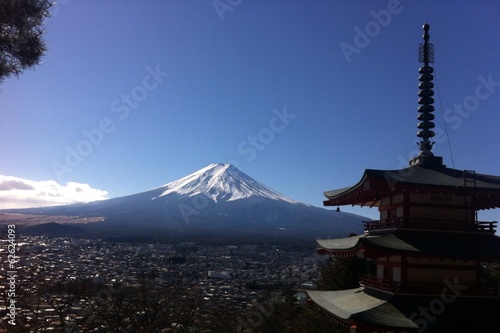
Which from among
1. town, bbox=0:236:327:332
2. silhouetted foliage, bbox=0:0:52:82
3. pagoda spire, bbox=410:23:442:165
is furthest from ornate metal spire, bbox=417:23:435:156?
town, bbox=0:236:327:332

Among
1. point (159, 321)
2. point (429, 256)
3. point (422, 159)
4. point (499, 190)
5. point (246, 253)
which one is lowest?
point (246, 253)

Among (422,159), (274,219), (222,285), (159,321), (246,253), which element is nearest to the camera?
(422,159)

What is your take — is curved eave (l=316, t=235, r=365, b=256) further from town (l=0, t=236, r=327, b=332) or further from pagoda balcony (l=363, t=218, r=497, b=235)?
town (l=0, t=236, r=327, b=332)

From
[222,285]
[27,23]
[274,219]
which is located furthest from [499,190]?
[274,219]

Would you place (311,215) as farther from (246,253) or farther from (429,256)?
(429,256)

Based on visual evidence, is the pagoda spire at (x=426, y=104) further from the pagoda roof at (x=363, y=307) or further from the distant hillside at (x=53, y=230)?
the distant hillside at (x=53, y=230)

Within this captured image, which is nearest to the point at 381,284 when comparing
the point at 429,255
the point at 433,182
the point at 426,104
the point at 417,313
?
the point at 417,313
